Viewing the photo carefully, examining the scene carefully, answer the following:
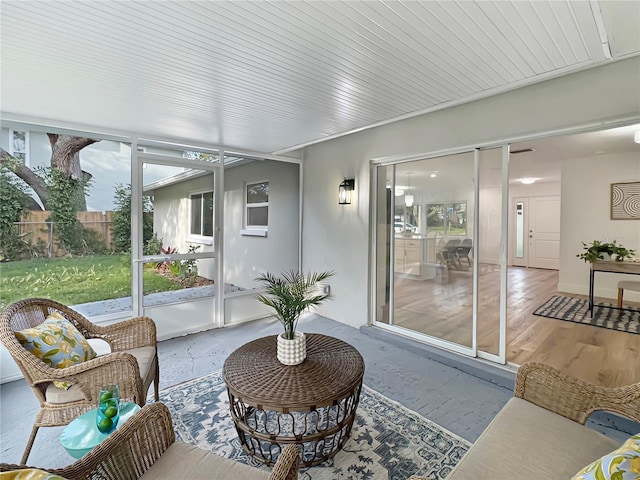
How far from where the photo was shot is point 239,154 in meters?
4.60

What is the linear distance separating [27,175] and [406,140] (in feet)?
12.9

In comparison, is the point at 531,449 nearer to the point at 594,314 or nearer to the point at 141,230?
the point at 141,230

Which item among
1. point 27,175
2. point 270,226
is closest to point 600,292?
point 270,226

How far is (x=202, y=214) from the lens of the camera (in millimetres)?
4312

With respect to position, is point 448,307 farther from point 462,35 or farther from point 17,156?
point 17,156

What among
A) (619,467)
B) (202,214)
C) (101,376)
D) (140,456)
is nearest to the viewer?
(619,467)

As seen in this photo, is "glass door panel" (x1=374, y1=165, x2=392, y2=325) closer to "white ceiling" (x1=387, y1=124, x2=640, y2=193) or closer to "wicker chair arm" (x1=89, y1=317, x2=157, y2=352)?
"white ceiling" (x1=387, y1=124, x2=640, y2=193)

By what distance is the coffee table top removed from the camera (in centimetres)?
176

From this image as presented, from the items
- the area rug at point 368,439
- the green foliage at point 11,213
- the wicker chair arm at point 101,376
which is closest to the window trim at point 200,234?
the green foliage at point 11,213

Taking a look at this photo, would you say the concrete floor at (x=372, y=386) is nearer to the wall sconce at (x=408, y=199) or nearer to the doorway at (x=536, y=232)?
the wall sconce at (x=408, y=199)

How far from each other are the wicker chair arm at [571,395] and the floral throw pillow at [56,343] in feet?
8.82

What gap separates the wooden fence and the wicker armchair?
9.05ft

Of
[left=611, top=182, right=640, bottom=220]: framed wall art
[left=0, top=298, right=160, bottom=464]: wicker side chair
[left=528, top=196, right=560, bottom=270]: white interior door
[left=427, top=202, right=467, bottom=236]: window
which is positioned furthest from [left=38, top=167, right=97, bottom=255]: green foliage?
[left=528, top=196, right=560, bottom=270]: white interior door

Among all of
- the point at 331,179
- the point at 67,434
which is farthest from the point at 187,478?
the point at 331,179
